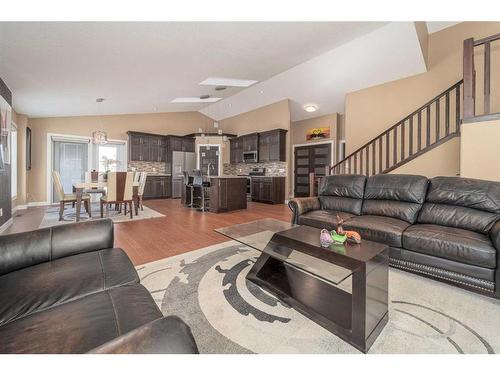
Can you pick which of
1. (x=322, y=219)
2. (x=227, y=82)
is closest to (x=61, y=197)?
(x=227, y=82)

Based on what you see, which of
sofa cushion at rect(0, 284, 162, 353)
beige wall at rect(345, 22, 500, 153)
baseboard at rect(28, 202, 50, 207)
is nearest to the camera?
sofa cushion at rect(0, 284, 162, 353)

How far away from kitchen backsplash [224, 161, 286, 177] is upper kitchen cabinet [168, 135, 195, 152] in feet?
4.95

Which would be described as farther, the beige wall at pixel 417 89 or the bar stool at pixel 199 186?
the bar stool at pixel 199 186

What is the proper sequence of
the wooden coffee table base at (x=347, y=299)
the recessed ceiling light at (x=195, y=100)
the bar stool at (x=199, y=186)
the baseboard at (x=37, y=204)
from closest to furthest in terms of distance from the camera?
the wooden coffee table base at (x=347, y=299), the bar stool at (x=199, y=186), the baseboard at (x=37, y=204), the recessed ceiling light at (x=195, y=100)

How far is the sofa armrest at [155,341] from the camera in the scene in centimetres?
55

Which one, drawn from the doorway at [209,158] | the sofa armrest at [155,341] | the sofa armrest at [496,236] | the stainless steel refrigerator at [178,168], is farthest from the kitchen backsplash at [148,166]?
the sofa armrest at [496,236]

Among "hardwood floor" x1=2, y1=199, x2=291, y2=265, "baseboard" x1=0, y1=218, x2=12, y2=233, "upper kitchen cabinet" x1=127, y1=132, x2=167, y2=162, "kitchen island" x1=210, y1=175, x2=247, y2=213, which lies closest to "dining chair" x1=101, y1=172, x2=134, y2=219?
"hardwood floor" x1=2, y1=199, x2=291, y2=265

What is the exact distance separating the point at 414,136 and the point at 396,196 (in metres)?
2.63

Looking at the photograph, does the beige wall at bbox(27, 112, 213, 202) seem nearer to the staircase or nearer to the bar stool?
the bar stool

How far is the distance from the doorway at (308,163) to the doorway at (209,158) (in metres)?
2.99

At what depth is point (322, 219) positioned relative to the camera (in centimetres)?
277

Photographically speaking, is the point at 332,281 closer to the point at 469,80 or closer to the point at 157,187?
the point at 469,80

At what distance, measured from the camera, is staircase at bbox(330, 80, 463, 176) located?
12.4ft

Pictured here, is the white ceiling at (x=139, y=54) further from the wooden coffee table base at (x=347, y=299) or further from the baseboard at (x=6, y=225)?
the wooden coffee table base at (x=347, y=299)
